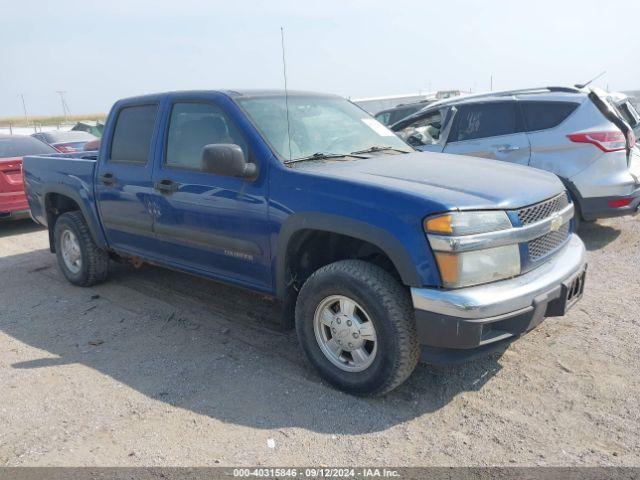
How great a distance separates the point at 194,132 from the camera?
4.27 m

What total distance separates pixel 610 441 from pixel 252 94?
10.5 feet

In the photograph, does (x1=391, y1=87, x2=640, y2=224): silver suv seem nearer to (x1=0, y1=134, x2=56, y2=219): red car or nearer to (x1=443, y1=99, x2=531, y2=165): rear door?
(x1=443, y1=99, x2=531, y2=165): rear door

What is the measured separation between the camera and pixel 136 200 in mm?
4629

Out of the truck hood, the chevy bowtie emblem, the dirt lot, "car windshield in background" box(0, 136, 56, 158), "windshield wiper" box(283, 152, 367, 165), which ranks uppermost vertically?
"windshield wiper" box(283, 152, 367, 165)

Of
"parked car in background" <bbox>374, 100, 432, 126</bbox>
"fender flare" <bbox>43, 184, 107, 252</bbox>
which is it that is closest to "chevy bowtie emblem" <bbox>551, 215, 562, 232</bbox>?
"fender flare" <bbox>43, 184, 107, 252</bbox>

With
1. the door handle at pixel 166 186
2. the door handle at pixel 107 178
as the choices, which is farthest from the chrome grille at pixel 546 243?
the door handle at pixel 107 178

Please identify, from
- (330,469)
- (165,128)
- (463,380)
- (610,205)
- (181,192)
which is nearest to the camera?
(330,469)

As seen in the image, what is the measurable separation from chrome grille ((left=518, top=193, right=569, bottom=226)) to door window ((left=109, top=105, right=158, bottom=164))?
9.82 ft

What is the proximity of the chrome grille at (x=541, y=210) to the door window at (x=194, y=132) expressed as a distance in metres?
1.92

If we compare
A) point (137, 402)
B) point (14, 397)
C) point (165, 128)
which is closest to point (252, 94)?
point (165, 128)

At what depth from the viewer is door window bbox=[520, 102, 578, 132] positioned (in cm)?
621

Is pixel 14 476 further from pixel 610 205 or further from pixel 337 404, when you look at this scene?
pixel 610 205

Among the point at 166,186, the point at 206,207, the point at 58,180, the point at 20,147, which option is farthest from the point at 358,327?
the point at 20,147

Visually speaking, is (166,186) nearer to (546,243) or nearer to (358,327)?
A: (358,327)
